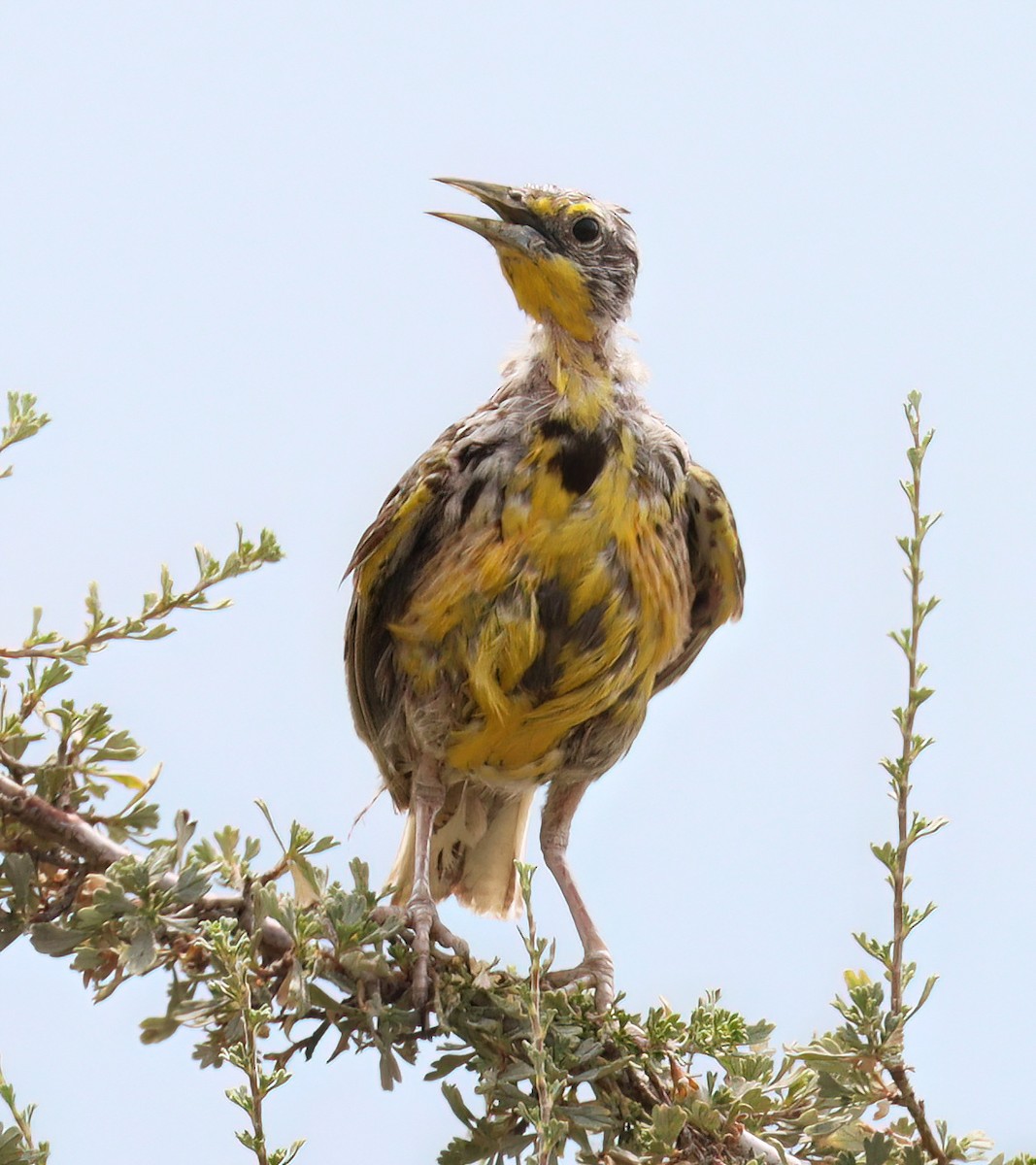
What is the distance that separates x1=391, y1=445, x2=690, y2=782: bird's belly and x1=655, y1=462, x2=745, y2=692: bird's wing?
0.73 ft

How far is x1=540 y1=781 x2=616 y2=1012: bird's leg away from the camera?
13.4 feet

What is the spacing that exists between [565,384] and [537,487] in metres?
0.34

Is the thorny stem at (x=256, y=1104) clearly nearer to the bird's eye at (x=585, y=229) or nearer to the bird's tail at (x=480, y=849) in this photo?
the bird's tail at (x=480, y=849)

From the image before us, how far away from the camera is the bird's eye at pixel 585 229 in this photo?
4.20 m

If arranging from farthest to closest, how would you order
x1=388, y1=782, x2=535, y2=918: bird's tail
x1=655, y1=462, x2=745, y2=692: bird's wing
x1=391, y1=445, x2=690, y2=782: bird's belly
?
x1=388, y1=782, x2=535, y2=918: bird's tail < x1=655, y1=462, x2=745, y2=692: bird's wing < x1=391, y1=445, x2=690, y2=782: bird's belly

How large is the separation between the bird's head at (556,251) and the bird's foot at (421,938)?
161 cm

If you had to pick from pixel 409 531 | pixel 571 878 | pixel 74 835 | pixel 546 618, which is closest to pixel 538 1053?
pixel 74 835

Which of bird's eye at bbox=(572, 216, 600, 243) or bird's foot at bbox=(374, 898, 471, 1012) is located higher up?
bird's eye at bbox=(572, 216, 600, 243)

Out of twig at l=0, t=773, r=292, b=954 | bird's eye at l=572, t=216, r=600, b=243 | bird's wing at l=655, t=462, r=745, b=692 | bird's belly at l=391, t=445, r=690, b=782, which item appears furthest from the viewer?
bird's wing at l=655, t=462, r=745, b=692

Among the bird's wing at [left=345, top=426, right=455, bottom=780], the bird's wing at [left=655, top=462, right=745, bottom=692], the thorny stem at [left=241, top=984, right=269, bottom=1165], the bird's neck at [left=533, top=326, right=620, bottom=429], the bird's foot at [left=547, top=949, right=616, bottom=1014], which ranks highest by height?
the bird's neck at [left=533, top=326, right=620, bottom=429]

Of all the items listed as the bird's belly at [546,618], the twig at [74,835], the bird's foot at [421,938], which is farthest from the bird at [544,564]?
the twig at [74,835]

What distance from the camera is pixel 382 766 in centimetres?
447

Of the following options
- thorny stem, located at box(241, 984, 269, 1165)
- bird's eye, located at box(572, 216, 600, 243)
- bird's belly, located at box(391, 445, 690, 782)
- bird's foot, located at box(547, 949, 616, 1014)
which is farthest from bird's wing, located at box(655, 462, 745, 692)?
thorny stem, located at box(241, 984, 269, 1165)

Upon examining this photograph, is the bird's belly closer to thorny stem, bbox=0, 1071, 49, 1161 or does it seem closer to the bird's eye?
the bird's eye
